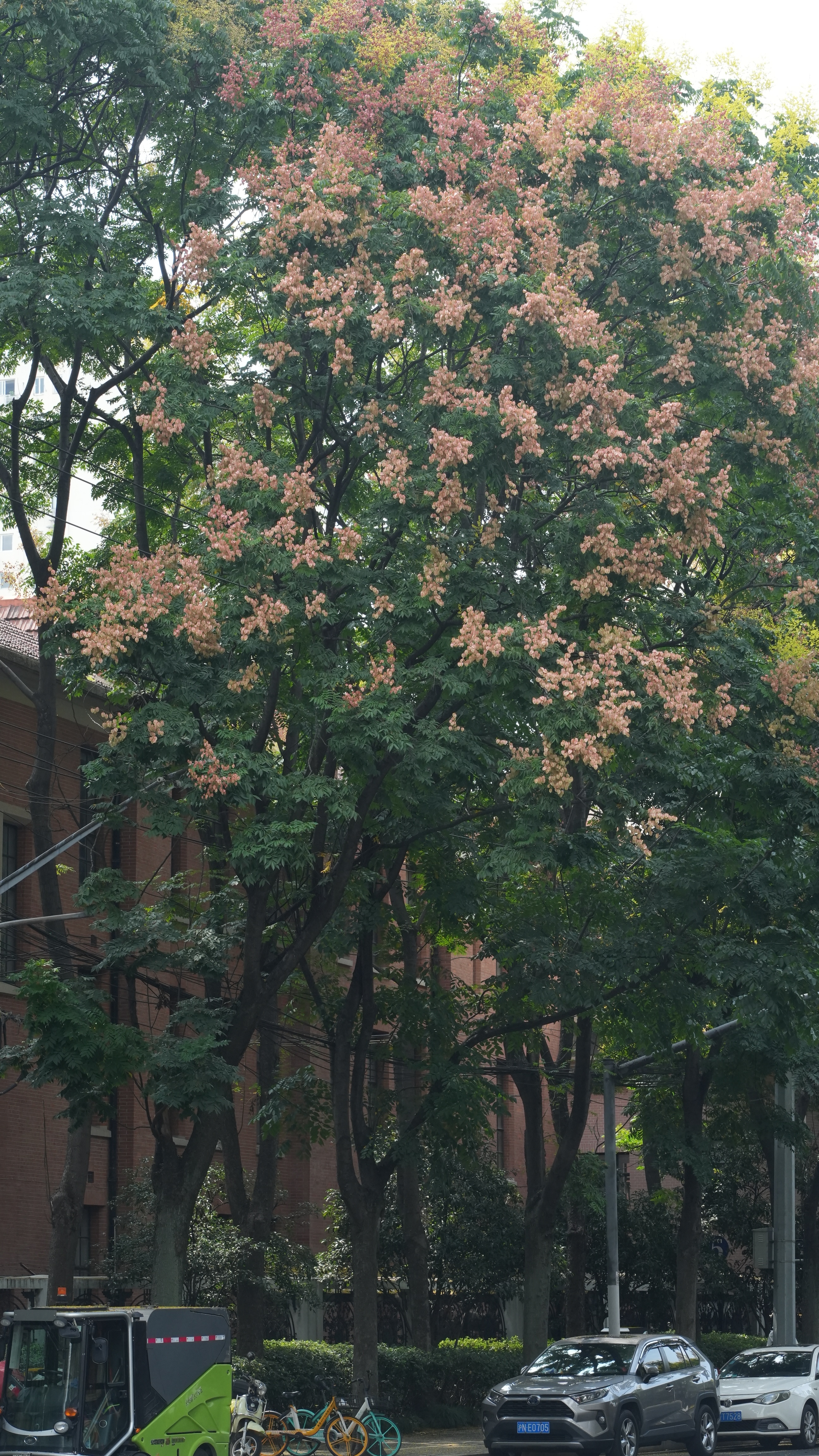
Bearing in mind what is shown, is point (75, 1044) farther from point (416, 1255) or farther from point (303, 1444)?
point (416, 1255)

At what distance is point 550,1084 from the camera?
2833 centimetres

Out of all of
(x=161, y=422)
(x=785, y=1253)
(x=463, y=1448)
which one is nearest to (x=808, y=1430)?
(x=463, y=1448)

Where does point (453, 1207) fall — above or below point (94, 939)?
below

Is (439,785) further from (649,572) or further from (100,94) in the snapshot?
(100,94)

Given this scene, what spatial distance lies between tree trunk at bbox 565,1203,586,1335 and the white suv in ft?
20.8

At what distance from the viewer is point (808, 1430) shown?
71.4 feet

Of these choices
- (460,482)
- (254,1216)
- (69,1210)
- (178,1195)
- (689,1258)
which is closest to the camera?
(460,482)

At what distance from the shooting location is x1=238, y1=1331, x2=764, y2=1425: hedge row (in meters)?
23.4

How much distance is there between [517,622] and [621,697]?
1419 mm

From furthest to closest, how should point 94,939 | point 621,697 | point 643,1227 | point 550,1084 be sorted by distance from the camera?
point 643,1227
point 550,1084
point 94,939
point 621,697

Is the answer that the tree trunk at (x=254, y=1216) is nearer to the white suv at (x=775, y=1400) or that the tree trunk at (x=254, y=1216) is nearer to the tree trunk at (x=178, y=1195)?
the tree trunk at (x=178, y=1195)

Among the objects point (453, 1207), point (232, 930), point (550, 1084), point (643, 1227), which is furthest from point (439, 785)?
point (643, 1227)

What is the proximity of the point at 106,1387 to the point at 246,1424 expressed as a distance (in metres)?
4.25

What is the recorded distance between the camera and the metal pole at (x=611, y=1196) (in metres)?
25.3
